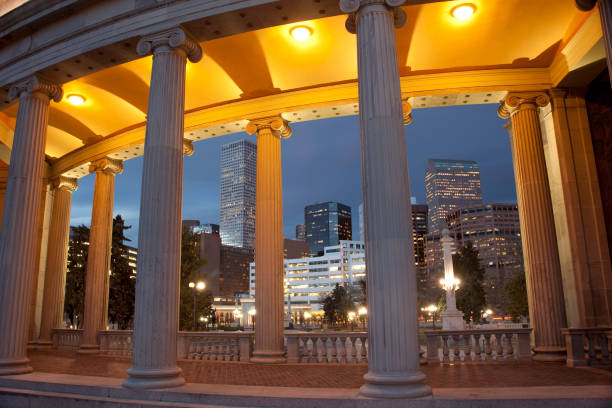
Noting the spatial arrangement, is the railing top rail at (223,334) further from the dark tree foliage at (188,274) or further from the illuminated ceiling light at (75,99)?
the dark tree foliage at (188,274)

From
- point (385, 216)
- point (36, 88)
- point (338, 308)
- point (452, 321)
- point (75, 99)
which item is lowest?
point (452, 321)

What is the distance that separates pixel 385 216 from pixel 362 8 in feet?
22.2

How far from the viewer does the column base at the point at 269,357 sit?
73.3ft

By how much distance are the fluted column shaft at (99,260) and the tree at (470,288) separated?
73311mm

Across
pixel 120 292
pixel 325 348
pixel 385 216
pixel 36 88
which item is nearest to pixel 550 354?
pixel 325 348

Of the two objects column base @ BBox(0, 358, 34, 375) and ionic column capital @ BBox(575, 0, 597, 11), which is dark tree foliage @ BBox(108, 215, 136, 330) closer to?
column base @ BBox(0, 358, 34, 375)

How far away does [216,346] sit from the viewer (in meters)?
25.1

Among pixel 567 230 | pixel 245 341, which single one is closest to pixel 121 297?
pixel 245 341

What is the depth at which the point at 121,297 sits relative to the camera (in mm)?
61500

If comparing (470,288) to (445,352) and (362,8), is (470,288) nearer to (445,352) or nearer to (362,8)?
(445,352)

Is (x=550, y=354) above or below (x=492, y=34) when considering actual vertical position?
below

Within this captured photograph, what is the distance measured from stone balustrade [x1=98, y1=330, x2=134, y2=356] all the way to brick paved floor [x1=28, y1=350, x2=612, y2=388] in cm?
490

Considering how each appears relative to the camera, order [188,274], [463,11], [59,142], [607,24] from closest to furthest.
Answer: [607,24], [463,11], [59,142], [188,274]

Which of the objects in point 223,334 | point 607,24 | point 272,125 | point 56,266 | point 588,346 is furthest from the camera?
point 56,266
